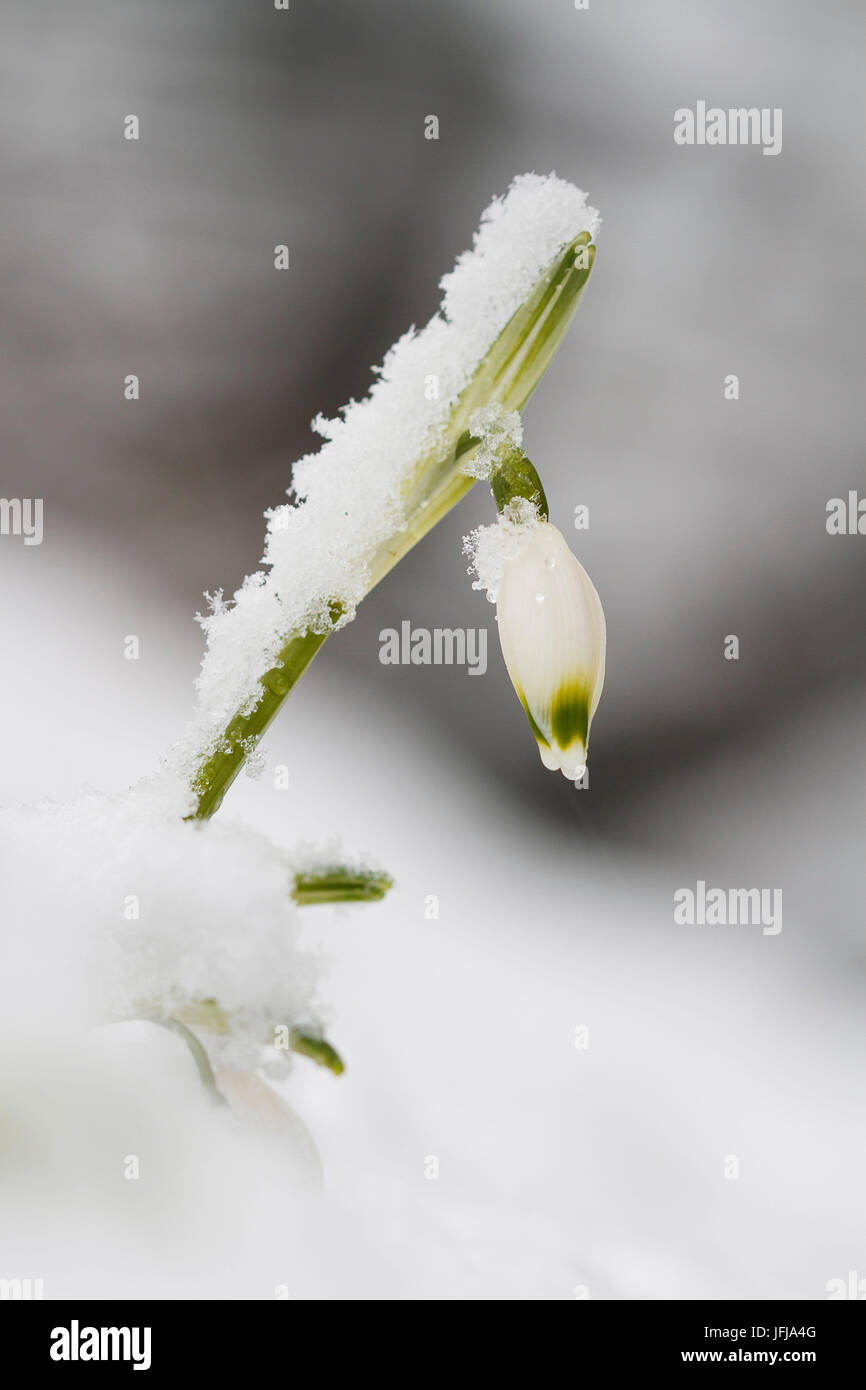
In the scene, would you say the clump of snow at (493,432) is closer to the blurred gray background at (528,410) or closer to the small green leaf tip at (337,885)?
the small green leaf tip at (337,885)

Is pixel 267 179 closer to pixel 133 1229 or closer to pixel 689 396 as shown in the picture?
pixel 689 396

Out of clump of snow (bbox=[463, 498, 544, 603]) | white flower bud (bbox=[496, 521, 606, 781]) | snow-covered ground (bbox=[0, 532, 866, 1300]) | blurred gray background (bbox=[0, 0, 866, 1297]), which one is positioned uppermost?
blurred gray background (bbox=[0, 0, 866, 1297])

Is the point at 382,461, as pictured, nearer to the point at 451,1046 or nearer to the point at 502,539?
the point at 502,539

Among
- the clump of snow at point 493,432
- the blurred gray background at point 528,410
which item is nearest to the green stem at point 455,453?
the clump of snow at point 493,432

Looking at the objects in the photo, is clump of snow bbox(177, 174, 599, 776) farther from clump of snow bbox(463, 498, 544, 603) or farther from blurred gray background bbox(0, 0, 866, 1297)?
blurred gray background bbox(0, 0, 866, 1297)

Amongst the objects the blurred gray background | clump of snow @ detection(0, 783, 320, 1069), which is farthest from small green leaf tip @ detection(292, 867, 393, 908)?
the blurred gray background

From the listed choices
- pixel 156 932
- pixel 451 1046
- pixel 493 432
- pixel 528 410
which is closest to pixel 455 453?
pixel 493 432
